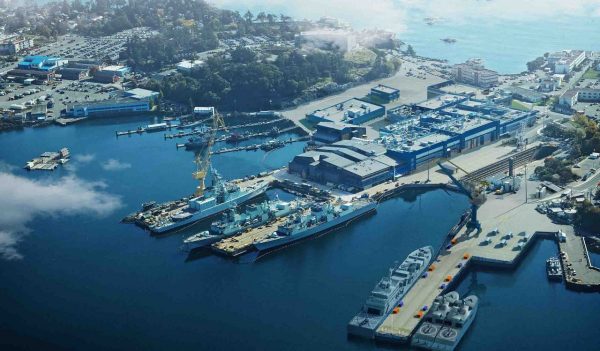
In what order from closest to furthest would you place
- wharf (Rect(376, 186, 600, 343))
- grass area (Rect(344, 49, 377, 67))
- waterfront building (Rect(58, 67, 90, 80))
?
wharf (Rect(376, 186, 600, 343))
grass area (Rect(344, 49, 377, 67))
waterfront building (Rect(58, 67, 90, 80))

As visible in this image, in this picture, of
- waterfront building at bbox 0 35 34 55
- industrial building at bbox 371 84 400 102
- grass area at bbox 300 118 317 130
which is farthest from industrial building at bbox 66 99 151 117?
waterfront building at bbox 0 35 34 55

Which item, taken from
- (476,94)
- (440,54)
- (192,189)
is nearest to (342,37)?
(440,54)

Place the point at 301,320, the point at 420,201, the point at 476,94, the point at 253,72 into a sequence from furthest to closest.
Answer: the point at 253,72 → the point at 476,94 → the point at 420,201 → the point at 301,320

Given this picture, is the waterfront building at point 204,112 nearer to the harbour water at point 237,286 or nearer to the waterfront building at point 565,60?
the harbour water at point 237,286

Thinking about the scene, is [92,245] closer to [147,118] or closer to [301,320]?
[301,320]

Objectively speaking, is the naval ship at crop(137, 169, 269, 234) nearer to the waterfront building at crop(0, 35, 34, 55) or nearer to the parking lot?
the parking lot

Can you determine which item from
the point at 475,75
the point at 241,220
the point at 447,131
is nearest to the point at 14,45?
the point at 475,75
